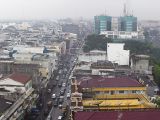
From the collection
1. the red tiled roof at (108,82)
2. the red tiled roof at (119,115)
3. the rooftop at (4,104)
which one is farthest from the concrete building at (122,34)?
the red tiled roof at (119,115)

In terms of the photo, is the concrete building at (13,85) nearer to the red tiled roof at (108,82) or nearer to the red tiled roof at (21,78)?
the red tiled roof at (21,78)

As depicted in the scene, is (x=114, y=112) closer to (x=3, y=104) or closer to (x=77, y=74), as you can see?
(x=3, y=104)

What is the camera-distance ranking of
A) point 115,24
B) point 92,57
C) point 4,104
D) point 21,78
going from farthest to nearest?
point 115,24 < point 92,57 < point 21,78 < point 4,104

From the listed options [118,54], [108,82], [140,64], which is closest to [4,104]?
[108,82]

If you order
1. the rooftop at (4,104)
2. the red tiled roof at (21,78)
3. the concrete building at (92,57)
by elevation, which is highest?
the red tiled roof at (21,78)

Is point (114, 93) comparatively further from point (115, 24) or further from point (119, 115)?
point (115, 24)

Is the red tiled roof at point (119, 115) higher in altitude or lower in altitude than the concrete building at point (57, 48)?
higher

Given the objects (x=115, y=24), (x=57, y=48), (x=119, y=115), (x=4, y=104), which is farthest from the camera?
(x=115, y=24)
